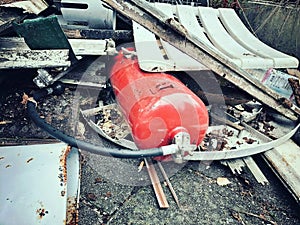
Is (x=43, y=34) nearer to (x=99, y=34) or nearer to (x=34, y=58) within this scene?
(x=34, y=58)

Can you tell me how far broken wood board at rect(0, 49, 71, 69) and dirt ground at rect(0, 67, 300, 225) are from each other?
0.38m

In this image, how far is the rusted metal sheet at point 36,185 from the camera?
1405mm

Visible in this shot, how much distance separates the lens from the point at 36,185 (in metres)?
1.53

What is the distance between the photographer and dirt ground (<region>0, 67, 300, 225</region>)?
77.5 inches

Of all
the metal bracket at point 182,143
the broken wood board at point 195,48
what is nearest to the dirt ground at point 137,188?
the metal bracket at point 182,143

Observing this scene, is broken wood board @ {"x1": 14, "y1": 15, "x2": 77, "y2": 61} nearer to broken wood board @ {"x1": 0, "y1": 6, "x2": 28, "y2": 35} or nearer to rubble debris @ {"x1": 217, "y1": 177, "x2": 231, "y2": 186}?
broken wood board @ {"x1": 0, "y1": 6, "x2": 28, "y2": 35}

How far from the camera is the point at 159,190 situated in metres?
2.12

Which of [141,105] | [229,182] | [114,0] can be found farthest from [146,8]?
[229,182]

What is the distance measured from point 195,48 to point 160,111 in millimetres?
540

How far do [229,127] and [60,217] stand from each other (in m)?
1.73

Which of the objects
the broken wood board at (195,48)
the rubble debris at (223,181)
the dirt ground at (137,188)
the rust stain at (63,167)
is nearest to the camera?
the rust stain at (63,167)

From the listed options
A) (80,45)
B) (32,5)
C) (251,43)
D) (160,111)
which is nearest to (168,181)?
(160,111)

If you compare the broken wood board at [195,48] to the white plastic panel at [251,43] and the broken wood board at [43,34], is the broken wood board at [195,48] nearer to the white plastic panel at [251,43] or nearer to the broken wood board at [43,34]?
the white plastic panel at [251,43]

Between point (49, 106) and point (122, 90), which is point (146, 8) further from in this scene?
point (49, 106)
